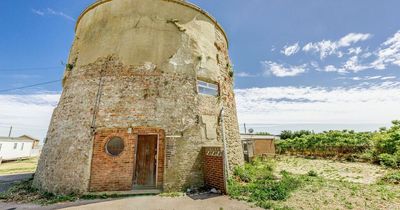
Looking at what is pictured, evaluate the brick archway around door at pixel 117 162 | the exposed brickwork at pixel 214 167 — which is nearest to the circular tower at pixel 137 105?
the brick archway around door at pixel 117 162

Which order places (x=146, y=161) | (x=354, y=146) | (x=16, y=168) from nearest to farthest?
(x=146, y=161)
(x=16, y=168)
(x=354, y=146)

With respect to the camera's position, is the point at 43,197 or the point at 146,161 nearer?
the point at 43,197

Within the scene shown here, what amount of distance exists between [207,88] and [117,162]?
4907 mm

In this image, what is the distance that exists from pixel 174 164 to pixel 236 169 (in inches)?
124

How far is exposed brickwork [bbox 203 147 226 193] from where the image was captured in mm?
6863

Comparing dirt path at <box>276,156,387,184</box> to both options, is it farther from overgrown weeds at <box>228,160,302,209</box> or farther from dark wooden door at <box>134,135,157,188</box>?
dark wooden door at <box>134,135,157,188</box>

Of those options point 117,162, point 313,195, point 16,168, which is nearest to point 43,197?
point 117,162

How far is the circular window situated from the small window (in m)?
3.94

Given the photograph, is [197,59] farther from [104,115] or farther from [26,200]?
[26,200]

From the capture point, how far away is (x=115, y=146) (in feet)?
24.9

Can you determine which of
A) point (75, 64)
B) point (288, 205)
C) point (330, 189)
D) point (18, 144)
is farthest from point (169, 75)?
point (18, 144)

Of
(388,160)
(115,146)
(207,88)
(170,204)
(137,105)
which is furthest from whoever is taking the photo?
(388,160)

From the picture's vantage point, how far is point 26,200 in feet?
21.3

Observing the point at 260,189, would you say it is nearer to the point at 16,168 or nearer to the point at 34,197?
the point at 34,197
